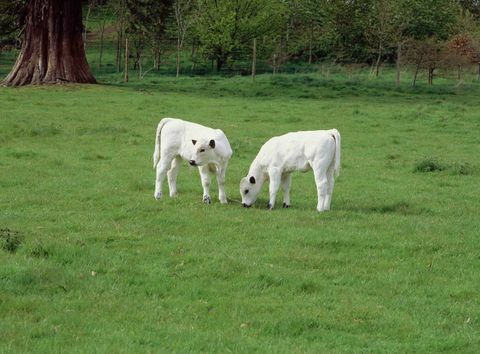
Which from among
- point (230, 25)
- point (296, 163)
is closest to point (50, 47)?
point (230, 25)

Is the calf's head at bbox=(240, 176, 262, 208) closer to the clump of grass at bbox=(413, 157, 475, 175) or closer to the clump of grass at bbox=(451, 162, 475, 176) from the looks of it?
the clump of grass at bbox=(413, 157, 475, 175)

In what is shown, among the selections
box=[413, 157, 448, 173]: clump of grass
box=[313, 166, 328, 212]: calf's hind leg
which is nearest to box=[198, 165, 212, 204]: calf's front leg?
box=[313, 166, 328, 212]: calf's hind leg

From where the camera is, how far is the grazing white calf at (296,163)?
47.0ft

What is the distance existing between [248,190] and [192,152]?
1.24m

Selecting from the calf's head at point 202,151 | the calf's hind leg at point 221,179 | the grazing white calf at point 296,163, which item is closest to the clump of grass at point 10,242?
the calf's head at point 202,151

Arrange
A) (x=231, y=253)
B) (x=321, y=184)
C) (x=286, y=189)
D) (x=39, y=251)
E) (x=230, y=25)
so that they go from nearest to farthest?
(x=39, y=251) < (x=231, y=253) < (x=321, y=184) < (x=286, y=189) < (x=230, y=25)

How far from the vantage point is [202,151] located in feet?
47.7

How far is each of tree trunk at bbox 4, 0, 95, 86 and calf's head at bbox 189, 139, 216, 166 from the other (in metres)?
23.5

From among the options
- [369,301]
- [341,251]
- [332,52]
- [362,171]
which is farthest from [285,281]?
[332,52]

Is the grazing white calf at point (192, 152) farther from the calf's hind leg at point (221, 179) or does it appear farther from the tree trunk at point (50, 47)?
the tree trunk at point (50, 47)

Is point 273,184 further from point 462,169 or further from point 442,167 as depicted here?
point 462,169

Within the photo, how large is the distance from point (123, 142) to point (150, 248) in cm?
1194

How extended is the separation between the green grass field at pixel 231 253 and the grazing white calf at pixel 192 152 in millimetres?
444

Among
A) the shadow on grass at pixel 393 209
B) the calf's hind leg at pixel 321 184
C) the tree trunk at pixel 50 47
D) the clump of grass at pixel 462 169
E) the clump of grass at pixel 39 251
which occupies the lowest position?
the shadow on grass at pixel 393 209
